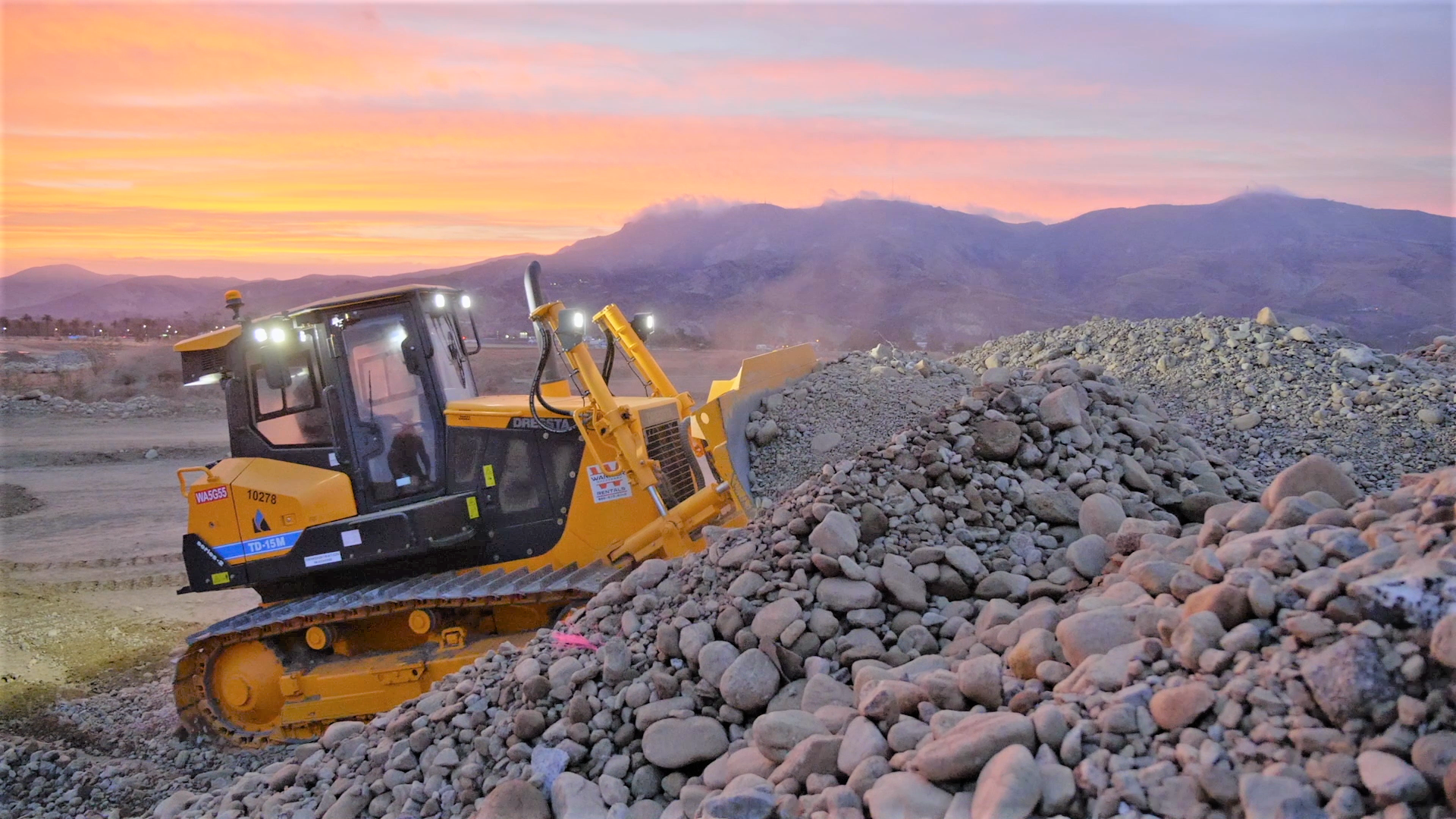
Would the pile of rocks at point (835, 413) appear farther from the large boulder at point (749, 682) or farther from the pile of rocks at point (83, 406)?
the pile of rocks at point (83, 406)

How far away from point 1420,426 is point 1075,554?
5.88 metres

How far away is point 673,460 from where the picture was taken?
25.4 ft

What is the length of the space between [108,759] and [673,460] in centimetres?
441

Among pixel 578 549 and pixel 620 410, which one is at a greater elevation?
pixel 620 410

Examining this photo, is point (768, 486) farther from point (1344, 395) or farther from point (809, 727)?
point (1344, 395)

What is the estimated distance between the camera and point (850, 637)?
13.7 feet

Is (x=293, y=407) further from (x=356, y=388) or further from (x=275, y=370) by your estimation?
(x=356, y=388)

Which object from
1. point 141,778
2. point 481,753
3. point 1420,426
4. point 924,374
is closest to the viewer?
point 481,753

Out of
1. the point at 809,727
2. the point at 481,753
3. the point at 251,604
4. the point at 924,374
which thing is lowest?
the point at 251,604

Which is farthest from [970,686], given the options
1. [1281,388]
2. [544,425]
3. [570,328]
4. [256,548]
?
[1281,388]

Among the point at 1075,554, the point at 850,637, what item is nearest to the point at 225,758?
Answer: the point at 850,637

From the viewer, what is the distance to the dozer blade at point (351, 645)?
23.2ft

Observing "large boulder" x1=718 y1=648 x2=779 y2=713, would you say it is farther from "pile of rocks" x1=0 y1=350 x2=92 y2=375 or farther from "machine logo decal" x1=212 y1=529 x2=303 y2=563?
"pile of rocks" x1=0 y1=350 x2=92 y2=375

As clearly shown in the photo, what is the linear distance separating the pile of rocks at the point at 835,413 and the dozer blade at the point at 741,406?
98 mm
